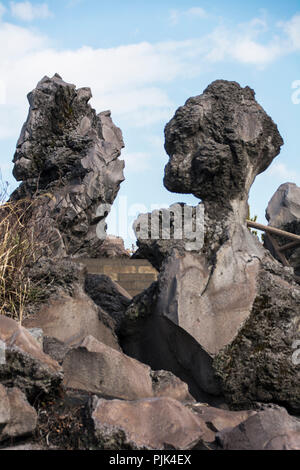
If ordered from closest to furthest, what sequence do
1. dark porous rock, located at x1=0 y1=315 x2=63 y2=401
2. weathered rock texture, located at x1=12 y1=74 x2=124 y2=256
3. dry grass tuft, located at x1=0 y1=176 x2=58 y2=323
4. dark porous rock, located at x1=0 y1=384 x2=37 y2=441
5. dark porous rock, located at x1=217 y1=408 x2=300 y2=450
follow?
dark porous rock, located at x1=217 y1=408 x2=300 y2=450 → dark porous rock, located at x1=0 y1=384 x2=37 y2=441 → dark porous rock, located at x1=0 y1=315 x2=63 y2=401 → dry grass tuft, located at x1=0 y1=176 x2=58 y2=323 → weathered rock texture, located at x1=12 y1=74 x2=124 y2=256

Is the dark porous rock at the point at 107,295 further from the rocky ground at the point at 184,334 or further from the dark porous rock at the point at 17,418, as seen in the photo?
the dark porous rock at the point at 17,418

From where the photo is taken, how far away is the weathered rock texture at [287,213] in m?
12.0

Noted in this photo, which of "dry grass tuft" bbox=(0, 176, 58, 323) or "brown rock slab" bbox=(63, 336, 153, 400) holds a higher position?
"dry grass tuft" bbox=(0, 176, 58, 323)

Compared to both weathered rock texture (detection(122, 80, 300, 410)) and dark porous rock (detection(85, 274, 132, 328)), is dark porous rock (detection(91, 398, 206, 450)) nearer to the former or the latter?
weathered rock texture (detection(122, 80, 300, 410))

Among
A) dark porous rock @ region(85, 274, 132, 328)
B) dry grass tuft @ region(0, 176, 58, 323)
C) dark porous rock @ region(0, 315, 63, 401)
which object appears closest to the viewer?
dark porous rock @ region(0, 315, 63, 401)

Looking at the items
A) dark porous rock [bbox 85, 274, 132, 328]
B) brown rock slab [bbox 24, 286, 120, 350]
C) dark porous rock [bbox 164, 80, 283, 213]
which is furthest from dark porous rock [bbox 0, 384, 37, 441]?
dark porous rock [bbox 164, 80, 283, 213]

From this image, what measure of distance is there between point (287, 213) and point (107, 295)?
8303mm

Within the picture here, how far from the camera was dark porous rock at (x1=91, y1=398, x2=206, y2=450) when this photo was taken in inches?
108

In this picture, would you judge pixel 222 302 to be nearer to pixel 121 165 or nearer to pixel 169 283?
pixel 169 283

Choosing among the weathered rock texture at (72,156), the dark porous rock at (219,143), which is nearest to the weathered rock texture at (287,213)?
the weathered rock texture at (72,156)

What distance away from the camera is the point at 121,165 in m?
9.74
